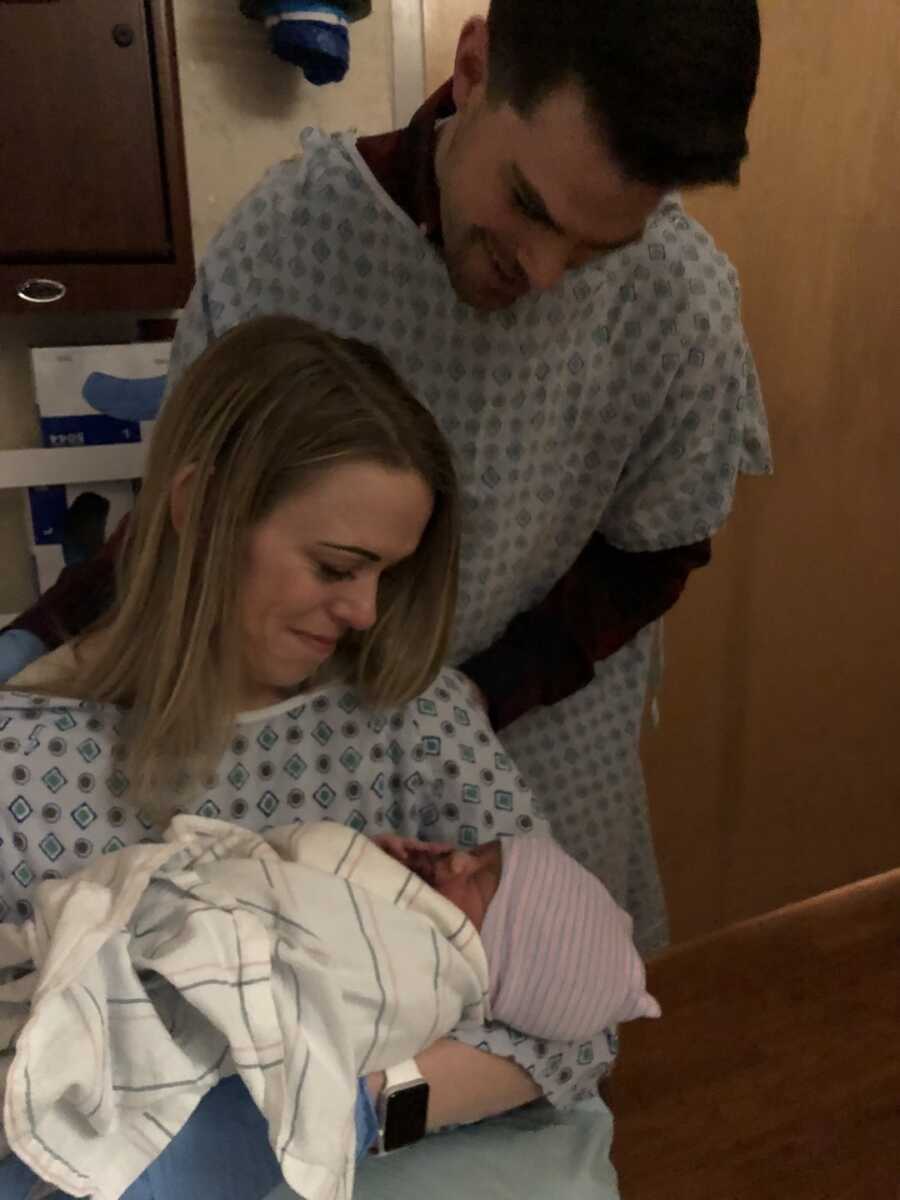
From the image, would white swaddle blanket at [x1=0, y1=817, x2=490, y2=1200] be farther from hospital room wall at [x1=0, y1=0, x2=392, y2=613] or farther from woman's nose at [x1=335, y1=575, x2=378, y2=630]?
hospital room wall at [x1=0, y1=0, x2=392, y2=613]

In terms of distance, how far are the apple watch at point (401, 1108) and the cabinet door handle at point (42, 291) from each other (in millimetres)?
870

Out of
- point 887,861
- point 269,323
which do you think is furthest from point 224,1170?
point 887,861

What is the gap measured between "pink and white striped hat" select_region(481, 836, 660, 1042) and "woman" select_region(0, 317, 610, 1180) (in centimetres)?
3

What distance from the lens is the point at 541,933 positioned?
0.91 meters

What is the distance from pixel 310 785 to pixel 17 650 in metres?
0.31

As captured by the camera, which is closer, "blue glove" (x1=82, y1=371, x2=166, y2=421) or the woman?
the woman

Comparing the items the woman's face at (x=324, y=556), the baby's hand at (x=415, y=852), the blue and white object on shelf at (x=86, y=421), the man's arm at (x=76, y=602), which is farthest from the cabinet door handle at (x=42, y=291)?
the baby's hand at (x=415, y=852)

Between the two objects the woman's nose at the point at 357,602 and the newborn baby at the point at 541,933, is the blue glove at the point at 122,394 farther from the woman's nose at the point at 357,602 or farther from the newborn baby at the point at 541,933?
the newborn baby at the point at 541,933

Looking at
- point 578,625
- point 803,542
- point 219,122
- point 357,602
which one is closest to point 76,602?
point 357,602

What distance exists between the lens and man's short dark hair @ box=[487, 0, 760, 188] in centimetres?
71

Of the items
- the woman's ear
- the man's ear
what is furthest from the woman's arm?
the man's ear

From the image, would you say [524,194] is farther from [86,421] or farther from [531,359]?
[86,421]

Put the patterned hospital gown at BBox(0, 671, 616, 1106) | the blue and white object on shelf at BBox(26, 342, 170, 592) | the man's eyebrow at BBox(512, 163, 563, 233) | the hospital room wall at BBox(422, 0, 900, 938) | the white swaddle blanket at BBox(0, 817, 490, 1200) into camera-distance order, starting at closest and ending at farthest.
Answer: the white swaddle blanket at BBox(0, 817, 490, 1200) < the man's eyebrow at BBox(512, 163, 563, 233) < the patterned hospital gown at BBox(0, 671, 616, 1106) < the blue and white object on shelf at BBox(26, 342, 170, 592) < the hospital room wall at BBox(422, 0, 900, 938)

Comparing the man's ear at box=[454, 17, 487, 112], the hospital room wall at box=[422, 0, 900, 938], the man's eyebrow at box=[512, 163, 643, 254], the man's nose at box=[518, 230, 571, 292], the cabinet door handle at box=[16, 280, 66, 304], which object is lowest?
the hospital room wall at box=[422, 0, 900, 938]
